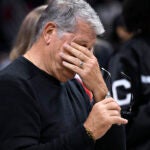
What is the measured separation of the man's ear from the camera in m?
2.89

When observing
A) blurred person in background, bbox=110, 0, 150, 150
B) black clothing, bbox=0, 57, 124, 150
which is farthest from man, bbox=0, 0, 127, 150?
blurred person in background, bbox=110, 0, 150, 150

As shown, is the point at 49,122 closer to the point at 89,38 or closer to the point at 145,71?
the point at 89,38

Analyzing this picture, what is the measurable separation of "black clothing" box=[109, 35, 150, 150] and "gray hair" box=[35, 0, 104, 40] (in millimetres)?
1139

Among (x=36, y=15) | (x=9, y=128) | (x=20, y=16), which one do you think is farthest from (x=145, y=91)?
(x=20, y=16)

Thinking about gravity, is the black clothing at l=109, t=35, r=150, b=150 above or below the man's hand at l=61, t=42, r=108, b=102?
below

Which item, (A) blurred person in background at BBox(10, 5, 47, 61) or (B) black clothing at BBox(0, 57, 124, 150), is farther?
Answer: (A) blurred person in background at BBox(10, 5, 47, 61)

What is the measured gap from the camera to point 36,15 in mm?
4078

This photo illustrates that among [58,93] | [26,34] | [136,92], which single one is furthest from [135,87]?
[58,93]

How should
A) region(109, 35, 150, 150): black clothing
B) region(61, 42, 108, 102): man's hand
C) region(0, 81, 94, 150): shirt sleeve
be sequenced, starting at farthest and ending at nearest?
region(109, 35, 150, 150): black clothing < region(61, 42, 108, 102): man's hand < region(0, 81, 94, 150): shirt sleeve

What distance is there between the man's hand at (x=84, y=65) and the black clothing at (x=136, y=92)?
1122 millimetres

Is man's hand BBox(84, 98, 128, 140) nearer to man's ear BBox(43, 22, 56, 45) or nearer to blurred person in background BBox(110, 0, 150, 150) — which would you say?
man's ear BBox(43, 22, 56, 45)

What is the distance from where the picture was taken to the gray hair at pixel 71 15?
2.88m

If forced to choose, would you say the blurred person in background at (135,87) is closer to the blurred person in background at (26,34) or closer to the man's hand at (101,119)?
the blurred person in background at (26,34)

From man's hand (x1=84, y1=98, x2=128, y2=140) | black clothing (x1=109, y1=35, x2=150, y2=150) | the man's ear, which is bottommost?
black clothing (x1=109, y1=35, x2=150, y2=150)
